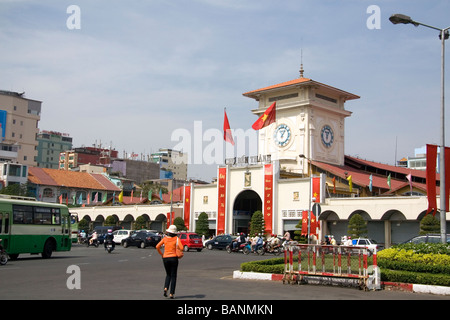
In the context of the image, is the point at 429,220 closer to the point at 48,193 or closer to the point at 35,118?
the point at 48,193

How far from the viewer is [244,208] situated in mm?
50875

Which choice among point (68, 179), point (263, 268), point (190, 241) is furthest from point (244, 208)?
point (68, 179)

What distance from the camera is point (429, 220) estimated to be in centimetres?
3347

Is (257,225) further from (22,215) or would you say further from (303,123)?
(22,215)

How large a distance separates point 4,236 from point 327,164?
35.2m

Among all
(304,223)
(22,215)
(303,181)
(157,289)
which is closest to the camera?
(157,289)

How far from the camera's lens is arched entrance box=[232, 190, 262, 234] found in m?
49.0

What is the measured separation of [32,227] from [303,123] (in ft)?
103

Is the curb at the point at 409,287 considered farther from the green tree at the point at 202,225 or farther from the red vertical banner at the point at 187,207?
the red vertical banner at the point at 187,207

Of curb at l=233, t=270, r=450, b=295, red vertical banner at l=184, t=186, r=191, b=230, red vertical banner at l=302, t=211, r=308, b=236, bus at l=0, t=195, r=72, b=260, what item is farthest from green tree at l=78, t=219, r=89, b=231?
curb at l=233, t=270, r=450, b=295

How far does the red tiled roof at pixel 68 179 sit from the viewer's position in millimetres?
79500

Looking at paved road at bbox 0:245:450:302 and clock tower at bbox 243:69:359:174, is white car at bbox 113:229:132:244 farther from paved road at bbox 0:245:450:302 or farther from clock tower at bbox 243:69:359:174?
paved road at bbox 0:245:450:302

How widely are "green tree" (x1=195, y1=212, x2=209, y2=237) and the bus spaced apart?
23.5m

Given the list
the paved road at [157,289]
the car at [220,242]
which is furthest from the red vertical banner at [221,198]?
the paved road at [157,289]
